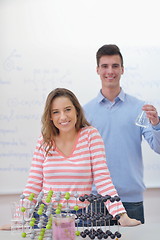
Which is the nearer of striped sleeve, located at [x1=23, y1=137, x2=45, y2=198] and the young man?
striped sleeve, located at [x1=23, y1=137, x2=45, y2=198]

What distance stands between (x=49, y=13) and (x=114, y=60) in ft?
2.92

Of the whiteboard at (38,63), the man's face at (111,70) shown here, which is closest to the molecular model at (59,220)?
the man's face at (111,70)

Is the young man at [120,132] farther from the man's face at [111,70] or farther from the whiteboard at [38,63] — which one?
the whiteboard at [38,63]

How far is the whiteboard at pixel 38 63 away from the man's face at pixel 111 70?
24.2 inches

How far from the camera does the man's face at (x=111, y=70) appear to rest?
2537mm

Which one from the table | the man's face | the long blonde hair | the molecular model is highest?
the man's face

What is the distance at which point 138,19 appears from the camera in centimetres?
321

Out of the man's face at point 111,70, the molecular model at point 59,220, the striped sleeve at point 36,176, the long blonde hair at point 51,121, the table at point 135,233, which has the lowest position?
the table at point 135,233

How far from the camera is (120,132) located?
2.48m

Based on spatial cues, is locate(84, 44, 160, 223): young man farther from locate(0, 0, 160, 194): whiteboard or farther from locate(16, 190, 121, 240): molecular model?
locate(16, 190, 121, 240): molecular model

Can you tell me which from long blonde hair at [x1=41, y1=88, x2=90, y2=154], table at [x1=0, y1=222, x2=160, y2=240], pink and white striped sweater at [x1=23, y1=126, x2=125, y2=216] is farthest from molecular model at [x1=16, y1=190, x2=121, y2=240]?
long blonde hair at [x1=41, y1=88, x2=90, y2=154]

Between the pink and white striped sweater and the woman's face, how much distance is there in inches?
3.8

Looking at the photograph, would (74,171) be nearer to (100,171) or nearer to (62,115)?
(100,171)

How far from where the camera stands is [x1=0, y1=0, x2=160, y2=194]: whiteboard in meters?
3.12
